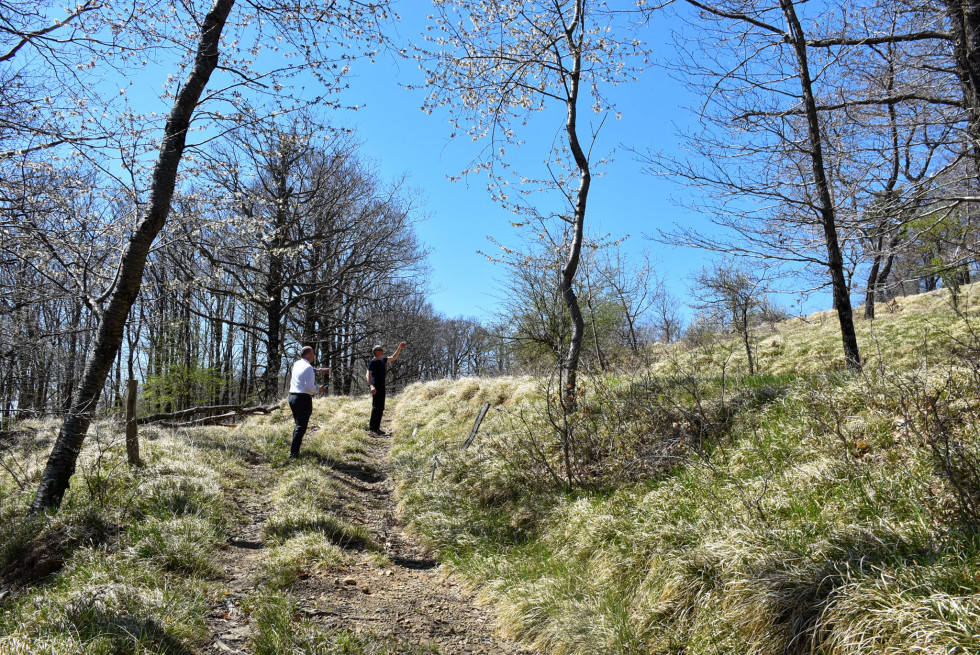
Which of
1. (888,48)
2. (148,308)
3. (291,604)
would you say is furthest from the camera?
(148,308)

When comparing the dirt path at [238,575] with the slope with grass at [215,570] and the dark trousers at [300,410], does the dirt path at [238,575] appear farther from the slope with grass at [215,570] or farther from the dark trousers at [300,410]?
the dark trousers at [300,410]

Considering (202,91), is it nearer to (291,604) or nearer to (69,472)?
(69,472)

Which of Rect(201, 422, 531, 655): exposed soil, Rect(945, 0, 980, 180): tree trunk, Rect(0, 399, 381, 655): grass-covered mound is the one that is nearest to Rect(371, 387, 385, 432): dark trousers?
Rect(0, 399, 381, 655): grass-covered mound

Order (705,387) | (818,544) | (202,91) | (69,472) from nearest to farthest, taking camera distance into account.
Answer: (818,544), (69,472), (202,91), (705,387)

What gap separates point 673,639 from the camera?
9.43 feet

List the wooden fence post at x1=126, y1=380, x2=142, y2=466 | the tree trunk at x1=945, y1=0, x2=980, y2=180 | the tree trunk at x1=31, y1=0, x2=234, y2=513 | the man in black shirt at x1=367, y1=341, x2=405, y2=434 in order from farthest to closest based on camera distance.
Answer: the man in black shirt at x1=367, y1=341, x2=405, y2=434 < the wooden fence post at x1=126, y1=380, x2=142, y2=466 < the tree trunk at x1=945, y1=0, x2=980, y2=180 < the tree trunk at x1=31, y1=0, x2=234, y2=513

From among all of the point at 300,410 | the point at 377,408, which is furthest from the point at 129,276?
the point at 377,408

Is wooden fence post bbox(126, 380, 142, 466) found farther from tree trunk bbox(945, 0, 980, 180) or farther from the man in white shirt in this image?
tree trunk bbox(945, 0, 980, 180)

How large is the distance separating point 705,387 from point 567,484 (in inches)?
97.9

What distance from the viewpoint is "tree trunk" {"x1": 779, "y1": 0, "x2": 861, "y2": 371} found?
21.4 ft

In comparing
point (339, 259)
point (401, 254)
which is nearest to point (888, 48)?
point (401, 254)

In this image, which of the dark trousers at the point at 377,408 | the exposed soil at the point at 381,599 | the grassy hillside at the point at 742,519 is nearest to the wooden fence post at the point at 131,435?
the exposed soil at the point at 381,599

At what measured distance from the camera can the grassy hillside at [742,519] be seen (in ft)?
7.83

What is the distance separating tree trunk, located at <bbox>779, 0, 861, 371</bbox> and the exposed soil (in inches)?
230
